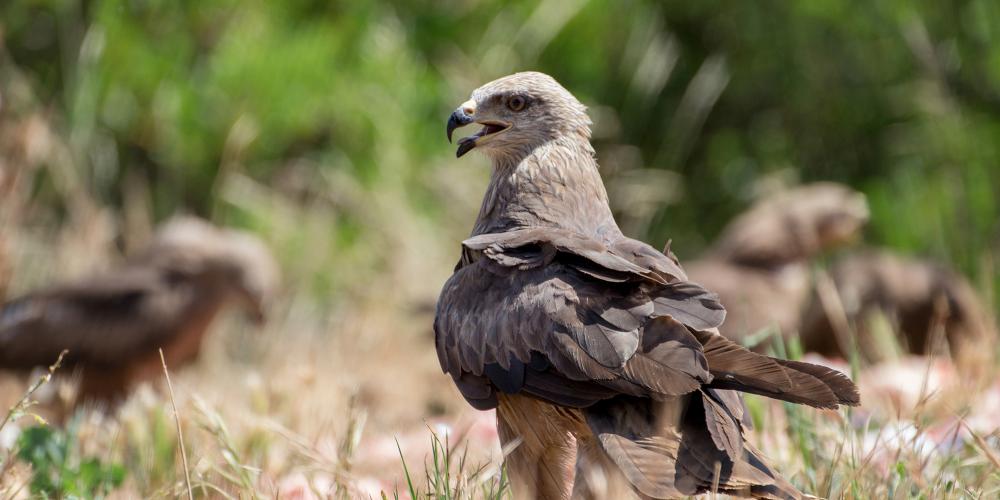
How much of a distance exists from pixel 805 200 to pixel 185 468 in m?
5.26

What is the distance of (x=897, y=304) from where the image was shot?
713cm

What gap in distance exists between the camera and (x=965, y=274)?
26.5 ft

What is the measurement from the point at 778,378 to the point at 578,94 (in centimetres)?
714

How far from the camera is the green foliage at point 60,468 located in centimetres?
350

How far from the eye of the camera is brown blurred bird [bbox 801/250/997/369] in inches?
270

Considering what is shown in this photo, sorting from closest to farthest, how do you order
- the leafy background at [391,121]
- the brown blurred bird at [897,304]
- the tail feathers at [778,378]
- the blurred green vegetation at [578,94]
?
the tail feathers at [778,378], the brown blurred bird at [897,304], the leafy background at [391,121], the blurred green vegetation at [578,94]

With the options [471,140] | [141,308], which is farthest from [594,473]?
[141,308]

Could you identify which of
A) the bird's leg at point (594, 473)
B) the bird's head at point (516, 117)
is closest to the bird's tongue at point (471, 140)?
the bird's head at point (516, 117)

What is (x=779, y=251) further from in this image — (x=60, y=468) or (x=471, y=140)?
(x=60, y=468)

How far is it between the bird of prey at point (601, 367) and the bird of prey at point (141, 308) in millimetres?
4040

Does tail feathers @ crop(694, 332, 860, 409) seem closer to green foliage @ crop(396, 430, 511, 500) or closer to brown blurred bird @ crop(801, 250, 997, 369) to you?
green foliage @ crop(396, 430, 511, 500)

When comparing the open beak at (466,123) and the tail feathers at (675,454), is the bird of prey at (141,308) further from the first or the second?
the tail feathers at (675,454)

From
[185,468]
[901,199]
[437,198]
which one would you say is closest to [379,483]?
[185,468]

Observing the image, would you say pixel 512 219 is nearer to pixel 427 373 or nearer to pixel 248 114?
pixel 427 373
